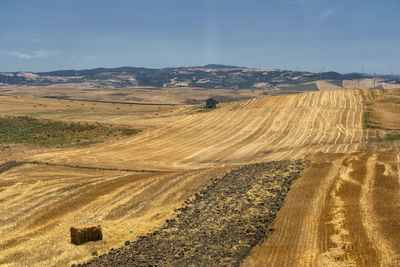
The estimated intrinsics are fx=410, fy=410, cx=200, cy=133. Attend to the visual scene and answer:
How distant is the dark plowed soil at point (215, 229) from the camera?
1606cm

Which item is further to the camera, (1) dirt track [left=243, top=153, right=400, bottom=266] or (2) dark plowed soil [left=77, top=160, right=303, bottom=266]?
(2) dark plowed soil [left=77, top=160, right=303, bottom=266]

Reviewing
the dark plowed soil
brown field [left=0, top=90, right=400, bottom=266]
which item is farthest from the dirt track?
the dark plowed soil

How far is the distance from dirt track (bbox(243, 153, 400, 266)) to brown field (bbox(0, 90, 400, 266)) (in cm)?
5

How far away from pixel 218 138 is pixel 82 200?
31807mm

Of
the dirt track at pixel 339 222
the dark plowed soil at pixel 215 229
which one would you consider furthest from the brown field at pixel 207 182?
the dark plowed soil at pixel 215 229

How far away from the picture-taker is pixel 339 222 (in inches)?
752

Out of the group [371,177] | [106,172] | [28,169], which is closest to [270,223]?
[371,177]

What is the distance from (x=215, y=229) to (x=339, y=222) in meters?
5.79

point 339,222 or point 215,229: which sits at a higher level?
point 339,222

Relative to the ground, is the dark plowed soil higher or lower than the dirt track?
lower

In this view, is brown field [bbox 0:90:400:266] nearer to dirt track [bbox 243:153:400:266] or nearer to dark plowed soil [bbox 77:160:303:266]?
dirt track [bbox 243:153:400:266]

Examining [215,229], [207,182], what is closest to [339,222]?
[215,229]

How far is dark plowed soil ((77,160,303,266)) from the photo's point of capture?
16.1 m

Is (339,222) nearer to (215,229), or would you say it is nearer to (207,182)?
(215,229)
